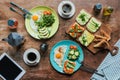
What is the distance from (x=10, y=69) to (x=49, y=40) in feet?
0.89

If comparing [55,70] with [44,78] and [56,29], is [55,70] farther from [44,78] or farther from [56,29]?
[56,29]

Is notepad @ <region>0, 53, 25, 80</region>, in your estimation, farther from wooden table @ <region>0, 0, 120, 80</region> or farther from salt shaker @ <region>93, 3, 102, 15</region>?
salt shaker @ <region>93, 3, 102, 15</region>

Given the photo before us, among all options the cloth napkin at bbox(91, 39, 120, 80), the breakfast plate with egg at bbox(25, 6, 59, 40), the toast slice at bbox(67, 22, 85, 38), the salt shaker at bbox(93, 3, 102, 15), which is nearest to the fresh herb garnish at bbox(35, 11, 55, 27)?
the breakfast plate with egg at bbox(25, 6, 59, 40)

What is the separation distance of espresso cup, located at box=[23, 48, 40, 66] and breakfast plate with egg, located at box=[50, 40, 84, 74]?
83 millimetres

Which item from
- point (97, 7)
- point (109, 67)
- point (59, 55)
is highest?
point (97, 7)

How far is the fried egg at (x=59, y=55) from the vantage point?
253 centimetres

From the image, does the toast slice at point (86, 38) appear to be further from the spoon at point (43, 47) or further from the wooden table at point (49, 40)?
the spoon at point (43, 47)

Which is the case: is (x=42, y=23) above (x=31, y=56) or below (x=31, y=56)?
above

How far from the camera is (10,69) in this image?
2.52m

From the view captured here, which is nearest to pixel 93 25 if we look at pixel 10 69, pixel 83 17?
pixel 83 17

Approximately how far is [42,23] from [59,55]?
0.67 ft

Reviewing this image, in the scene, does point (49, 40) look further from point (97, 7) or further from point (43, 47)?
point (97, 7)

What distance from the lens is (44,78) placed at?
251 centimetres

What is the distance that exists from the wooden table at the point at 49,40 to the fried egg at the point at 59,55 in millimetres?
43
